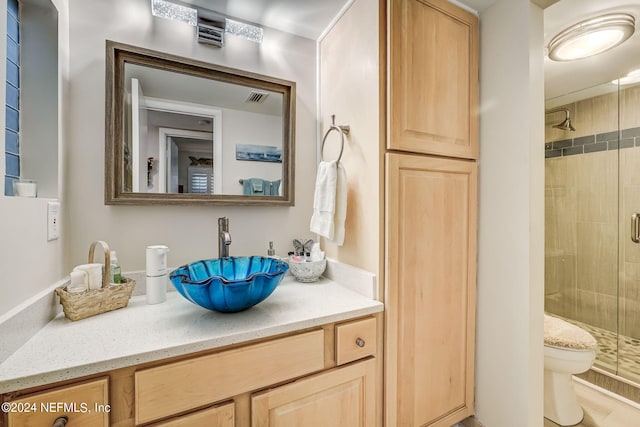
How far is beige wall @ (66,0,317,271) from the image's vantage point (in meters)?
1.16

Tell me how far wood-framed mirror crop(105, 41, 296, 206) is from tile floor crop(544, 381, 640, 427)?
2.16 m

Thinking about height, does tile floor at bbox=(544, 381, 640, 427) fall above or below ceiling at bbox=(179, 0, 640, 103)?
below

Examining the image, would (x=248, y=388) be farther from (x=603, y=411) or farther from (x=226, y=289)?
(x=603, y=411)

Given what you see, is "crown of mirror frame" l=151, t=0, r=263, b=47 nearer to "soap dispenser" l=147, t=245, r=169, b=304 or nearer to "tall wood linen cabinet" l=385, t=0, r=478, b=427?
"tall wood linen cabinet" l=385, t=0, r=478, b=427

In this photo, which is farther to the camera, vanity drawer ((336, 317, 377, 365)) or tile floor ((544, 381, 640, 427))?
tile floor ((544, 381, 640, 427))

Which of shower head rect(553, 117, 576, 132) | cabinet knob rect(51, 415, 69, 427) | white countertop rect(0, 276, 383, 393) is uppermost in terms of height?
shower head rect(553, 117, 576, 132)

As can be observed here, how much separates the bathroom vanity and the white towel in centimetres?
29

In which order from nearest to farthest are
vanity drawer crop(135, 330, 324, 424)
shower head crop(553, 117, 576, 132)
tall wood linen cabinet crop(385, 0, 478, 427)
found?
vanity drawer crop(135, 330, 324, 424) → tall wood linen cabinet crop(385, 0, 478, 427) → shower head crop(553, 117, 576, 132)

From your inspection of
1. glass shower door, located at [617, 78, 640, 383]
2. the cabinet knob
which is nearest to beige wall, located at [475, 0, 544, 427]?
the cabinet knob

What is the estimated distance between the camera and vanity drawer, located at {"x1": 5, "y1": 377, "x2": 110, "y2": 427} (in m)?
0.65

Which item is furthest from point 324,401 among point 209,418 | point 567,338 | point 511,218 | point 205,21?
point 205,21

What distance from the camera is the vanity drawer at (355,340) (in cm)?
104

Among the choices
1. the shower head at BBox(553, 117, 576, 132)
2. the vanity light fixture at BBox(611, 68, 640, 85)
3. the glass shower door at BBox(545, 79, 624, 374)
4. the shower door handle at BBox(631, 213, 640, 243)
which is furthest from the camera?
the shower head at BBox(553, 117, 576, 132)

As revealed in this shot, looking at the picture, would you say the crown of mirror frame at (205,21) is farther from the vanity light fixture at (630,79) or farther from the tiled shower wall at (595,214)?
the tiled shower wall at (595,214)
